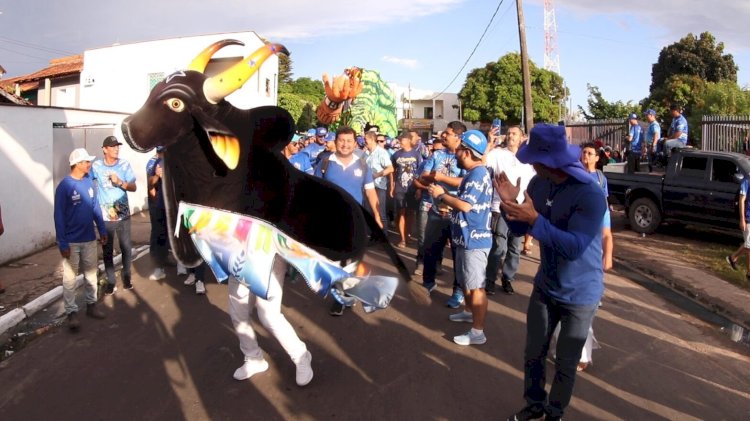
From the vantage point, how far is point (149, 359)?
4.47 meters

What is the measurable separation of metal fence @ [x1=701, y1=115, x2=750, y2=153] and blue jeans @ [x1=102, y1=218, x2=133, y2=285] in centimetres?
1392

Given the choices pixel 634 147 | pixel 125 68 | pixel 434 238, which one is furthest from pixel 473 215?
pixel 125 68

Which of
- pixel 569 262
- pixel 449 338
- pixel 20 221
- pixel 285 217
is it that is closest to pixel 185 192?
pixel 285 217

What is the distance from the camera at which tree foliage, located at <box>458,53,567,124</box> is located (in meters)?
40.2

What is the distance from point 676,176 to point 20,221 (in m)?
11.2

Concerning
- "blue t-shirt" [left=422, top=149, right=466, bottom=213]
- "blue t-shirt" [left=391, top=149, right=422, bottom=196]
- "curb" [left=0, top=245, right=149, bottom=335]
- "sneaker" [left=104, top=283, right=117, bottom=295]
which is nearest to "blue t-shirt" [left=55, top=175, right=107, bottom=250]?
"curb" [left=0, top=245, right=149, bottom=335]

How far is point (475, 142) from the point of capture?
15.0 feet

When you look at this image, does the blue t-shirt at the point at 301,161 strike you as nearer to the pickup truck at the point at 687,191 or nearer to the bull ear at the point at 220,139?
the bull ear at the point at 220,139

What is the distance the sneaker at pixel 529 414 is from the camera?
3.31m

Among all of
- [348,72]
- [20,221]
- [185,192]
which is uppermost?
[348,72]

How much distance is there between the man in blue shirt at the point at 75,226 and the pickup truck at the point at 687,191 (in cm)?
924

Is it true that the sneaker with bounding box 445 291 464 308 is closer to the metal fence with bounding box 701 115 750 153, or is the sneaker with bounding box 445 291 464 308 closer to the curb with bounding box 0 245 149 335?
the curb with bounding box 0 245 149 335

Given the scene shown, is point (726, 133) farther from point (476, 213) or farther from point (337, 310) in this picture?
point (337, 310)

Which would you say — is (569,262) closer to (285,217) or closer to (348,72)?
(285,217)
